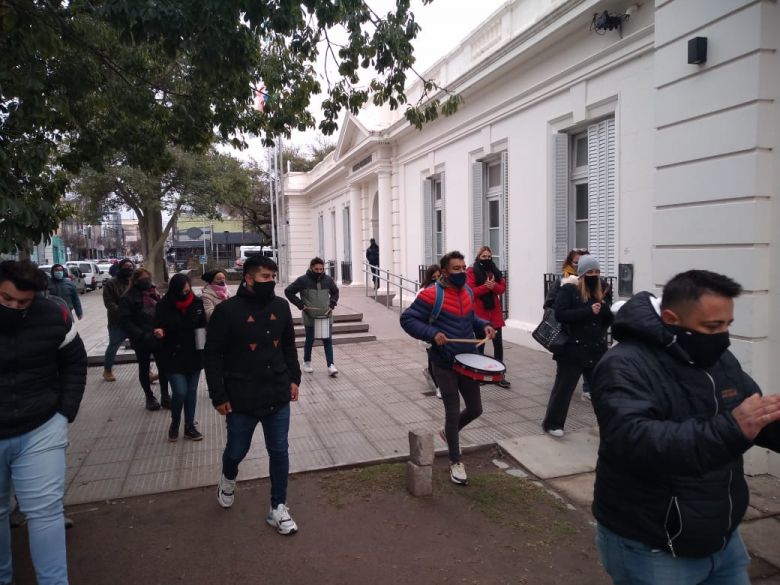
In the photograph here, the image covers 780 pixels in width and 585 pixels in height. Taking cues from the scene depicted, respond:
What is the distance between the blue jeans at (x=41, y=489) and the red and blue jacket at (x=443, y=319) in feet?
8.29

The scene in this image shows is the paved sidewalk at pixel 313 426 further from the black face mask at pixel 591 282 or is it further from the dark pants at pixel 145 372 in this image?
the black face mask at pixel 591 282

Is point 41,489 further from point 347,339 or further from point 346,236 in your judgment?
point 346,236

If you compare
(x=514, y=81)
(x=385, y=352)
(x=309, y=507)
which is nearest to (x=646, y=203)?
(x=514, y=81)

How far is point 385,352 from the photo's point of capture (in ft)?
34.3

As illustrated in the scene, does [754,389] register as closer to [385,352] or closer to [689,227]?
[689,227]

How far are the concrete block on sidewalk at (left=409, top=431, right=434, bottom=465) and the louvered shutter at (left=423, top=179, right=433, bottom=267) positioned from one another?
35.1 ft

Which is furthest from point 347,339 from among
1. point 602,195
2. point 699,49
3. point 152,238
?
point 152,238

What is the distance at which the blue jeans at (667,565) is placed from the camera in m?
1.94

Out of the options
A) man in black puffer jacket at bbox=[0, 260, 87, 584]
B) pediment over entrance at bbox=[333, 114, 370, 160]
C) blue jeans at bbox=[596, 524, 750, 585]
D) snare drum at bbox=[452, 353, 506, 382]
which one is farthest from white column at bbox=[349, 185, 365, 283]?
blue jeans at bbox=[596, 524, 750, 585]

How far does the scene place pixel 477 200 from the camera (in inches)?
490

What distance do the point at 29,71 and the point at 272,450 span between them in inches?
171

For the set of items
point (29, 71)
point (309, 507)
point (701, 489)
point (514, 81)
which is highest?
point (514, 81)

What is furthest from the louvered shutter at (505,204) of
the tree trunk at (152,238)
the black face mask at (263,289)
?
the tree trunk at (152,238)

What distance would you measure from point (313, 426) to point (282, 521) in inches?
91.1
